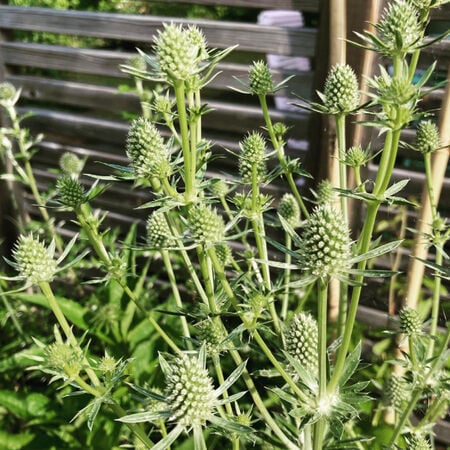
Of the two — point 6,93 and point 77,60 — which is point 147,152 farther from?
point 77,60

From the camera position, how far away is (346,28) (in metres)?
1.72

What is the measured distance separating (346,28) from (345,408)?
1.34 metres

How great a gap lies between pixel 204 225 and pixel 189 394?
319mm

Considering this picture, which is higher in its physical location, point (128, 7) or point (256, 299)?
point (128, 7)

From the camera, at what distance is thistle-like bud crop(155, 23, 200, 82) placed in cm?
85

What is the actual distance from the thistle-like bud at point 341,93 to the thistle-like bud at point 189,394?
612 millimetres

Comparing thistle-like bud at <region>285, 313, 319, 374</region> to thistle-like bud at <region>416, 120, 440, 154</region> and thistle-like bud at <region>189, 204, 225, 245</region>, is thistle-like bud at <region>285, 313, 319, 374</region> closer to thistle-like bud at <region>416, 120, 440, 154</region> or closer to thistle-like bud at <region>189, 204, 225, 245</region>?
thistle-like bud at <region>189, 204, 225, 245</region>

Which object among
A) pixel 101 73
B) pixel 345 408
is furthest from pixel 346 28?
pixel 101 73

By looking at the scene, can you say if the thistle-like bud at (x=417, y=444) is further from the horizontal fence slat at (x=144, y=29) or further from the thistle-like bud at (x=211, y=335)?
the horizontal fence slat at (x=144, y=29)

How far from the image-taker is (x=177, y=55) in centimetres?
87

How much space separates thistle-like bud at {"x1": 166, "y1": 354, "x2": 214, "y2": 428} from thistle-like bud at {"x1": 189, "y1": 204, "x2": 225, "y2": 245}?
0.23 m

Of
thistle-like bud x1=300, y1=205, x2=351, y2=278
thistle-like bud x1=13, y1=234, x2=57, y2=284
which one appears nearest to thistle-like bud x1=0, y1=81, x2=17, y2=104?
thistle-like bud x1=13, y1=234, x2=57, y2=284

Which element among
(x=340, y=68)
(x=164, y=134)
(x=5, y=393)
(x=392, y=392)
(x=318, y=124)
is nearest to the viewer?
(x=340, y=68)

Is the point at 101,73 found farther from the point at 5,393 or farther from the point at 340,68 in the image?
the point at 340,68
